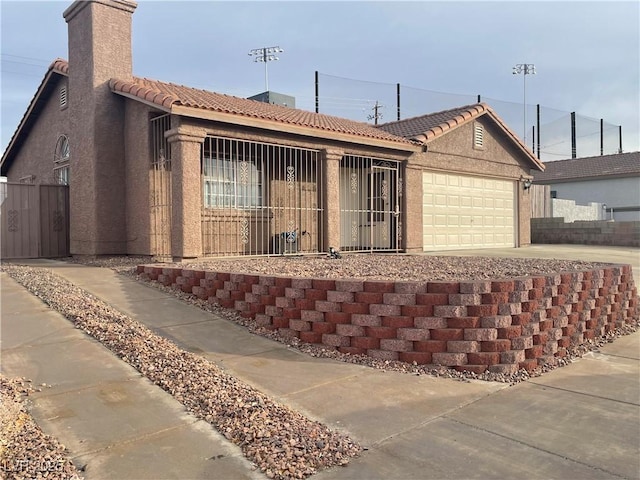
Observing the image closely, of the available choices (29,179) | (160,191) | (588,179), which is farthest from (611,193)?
(29,179)

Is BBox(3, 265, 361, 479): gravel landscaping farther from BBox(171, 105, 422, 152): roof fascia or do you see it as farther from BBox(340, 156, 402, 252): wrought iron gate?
BBox(340, 156, 402, 252): wrought iron gate

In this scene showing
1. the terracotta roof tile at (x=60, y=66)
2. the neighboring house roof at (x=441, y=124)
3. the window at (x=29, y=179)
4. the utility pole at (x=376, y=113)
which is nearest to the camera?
the terracotta roof tile at (x=60, y=66)

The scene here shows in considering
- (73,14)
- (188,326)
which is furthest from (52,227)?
(188,326)

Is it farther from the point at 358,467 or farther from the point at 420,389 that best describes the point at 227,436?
the point at 420,389

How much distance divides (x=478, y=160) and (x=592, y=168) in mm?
19864

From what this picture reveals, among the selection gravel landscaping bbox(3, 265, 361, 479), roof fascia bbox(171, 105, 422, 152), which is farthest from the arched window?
gravel landscaping bbox(3, 265, 361, 479)

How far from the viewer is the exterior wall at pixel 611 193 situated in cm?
Answer: 2942

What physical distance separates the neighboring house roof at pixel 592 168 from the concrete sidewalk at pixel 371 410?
2854 centimetres

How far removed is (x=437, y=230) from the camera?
15031mm

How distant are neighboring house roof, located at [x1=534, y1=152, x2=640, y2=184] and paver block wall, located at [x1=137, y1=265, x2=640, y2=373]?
28.4m

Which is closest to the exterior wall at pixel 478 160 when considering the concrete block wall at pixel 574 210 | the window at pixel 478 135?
the window at pixel 478 135

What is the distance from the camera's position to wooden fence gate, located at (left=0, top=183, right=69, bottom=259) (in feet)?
38.6

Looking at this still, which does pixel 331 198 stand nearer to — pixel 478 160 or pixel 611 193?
pixel 478 160

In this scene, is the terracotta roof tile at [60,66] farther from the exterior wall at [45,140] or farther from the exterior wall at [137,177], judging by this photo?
the exterior wall at [137,177]
